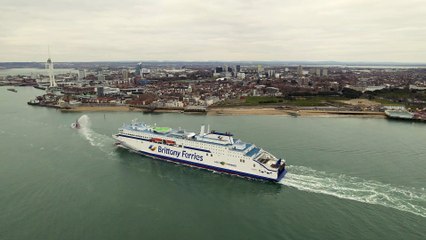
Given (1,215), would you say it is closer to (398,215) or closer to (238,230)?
(238,230)

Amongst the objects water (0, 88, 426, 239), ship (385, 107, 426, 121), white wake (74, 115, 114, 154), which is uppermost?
ship (385, 107, 426, 121)

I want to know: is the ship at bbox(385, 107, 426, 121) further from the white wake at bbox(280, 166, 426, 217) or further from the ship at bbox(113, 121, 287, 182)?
the ship at bbox(113, 121, 287, 182)

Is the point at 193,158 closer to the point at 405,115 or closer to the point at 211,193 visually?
the point at 211,193

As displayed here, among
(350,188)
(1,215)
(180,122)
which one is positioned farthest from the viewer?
(180,122)

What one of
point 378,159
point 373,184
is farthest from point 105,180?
point 378,159

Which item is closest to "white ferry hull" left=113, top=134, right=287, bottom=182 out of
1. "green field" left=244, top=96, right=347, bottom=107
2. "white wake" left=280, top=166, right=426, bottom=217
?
"white wake" left=280, top=166, right=426, bottom=217

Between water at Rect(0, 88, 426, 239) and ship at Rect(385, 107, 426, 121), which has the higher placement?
ship at Rect(385, 107, 426, 121)
